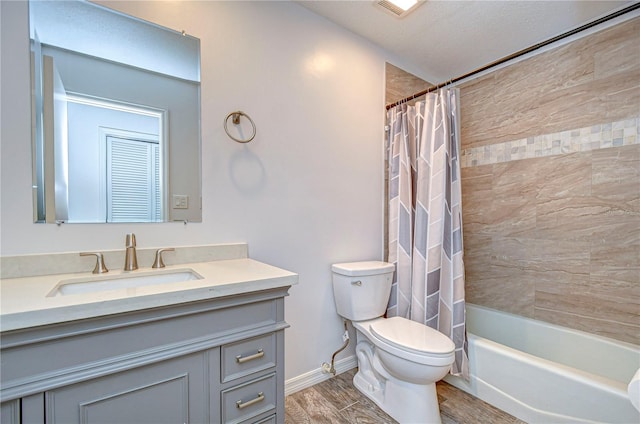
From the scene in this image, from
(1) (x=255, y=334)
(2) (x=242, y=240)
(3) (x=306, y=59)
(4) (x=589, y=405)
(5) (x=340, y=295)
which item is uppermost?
(3) (x=306, y=59)

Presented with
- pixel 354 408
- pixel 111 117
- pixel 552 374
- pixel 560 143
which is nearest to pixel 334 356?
pixel 354 408

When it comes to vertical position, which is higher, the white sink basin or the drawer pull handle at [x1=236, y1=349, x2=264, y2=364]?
the white sink basin

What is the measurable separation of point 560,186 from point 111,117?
258 cm

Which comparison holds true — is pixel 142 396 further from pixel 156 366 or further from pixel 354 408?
pixel 354 408

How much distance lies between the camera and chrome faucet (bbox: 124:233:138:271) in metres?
1.18

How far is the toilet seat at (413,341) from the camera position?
4.41 feet

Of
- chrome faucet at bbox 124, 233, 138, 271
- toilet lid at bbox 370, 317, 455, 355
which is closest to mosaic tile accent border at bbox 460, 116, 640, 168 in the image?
toilet lid at bbox 370, 317, 455, 355

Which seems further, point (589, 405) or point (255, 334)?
point (589, 405)

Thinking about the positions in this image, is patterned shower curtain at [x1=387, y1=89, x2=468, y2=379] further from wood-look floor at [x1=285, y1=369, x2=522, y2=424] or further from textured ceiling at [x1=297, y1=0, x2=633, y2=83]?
textured ceiling at [x1=297, y1=0, x2=633, y2=83]

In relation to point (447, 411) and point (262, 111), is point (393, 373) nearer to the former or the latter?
point (447, 411)

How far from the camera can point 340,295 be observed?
5.99 ft

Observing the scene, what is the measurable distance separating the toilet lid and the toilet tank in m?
0.11

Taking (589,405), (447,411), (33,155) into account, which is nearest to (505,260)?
(589,405)

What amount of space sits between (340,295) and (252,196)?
33.0 inches
